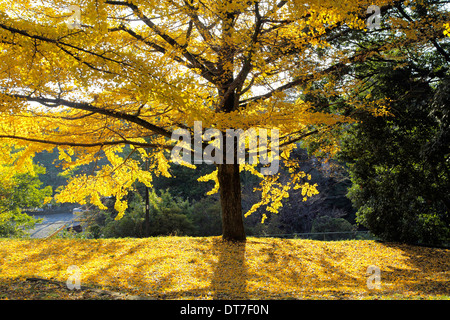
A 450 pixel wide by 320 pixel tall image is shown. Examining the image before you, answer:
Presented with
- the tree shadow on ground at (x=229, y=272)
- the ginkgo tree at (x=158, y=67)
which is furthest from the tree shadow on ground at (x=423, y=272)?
the ginkgo tree at (x=158, y=67)

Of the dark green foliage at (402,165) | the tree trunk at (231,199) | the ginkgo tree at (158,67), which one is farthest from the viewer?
the dark green foliage at (402,165)

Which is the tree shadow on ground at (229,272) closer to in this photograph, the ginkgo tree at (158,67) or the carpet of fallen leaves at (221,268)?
the carpet of fallen leaves at (221,268)

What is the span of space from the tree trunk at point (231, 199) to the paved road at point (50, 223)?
21.7 m

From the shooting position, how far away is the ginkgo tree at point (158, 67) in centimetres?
457

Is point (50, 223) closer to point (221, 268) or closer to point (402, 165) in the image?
point (221, 268)

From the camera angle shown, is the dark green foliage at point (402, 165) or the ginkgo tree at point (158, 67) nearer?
the ginkgo tree at point (158, 67)

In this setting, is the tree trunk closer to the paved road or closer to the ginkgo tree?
the ginkgo tree

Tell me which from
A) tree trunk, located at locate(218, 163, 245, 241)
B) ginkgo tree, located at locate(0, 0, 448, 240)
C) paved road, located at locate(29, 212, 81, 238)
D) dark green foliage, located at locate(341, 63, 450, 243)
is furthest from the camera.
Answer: paved road, located at locate(29, 212, 81, 238)

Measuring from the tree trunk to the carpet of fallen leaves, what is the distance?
469 millimetres

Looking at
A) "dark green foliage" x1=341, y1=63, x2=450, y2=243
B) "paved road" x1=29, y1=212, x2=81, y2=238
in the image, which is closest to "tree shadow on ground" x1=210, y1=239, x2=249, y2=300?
"dark green foliage" x1=341, y1=63, x2=450, y2=243

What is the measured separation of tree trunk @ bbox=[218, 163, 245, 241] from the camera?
9203 mm

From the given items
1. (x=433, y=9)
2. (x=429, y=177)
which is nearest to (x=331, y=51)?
(x=433, y=9)

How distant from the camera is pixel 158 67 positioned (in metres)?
5.77

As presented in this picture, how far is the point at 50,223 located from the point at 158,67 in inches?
1162
